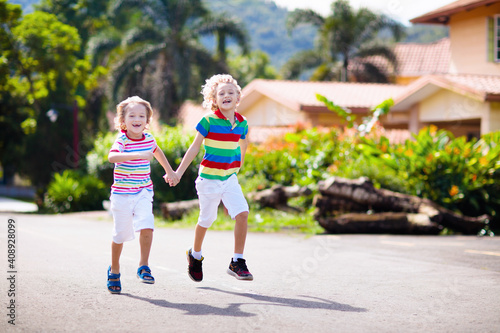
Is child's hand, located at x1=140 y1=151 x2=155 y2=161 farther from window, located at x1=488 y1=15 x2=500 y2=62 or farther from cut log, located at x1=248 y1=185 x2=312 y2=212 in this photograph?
window, located at x1=488 y1=15 x2=500 y2=62

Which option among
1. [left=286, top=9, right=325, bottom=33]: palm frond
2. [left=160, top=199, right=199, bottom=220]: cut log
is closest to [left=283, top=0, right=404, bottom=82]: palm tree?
[left=286, top=9, right=325, bottom=33]: palm frond

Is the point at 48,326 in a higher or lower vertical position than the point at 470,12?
lower

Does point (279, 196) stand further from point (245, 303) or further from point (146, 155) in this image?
point (245, 303)

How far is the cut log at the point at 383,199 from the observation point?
463 inches

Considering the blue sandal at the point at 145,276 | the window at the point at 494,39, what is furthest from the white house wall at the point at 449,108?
the blue sandal at the point at 145,276

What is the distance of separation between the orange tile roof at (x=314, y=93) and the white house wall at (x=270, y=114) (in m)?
0.39

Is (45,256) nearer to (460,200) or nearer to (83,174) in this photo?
(460,200)

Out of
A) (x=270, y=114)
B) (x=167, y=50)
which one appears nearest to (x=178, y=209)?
(x=270, y=114)

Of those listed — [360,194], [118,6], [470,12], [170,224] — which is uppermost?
[118,6]

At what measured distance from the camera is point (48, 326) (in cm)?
461

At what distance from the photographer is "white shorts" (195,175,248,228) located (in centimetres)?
622

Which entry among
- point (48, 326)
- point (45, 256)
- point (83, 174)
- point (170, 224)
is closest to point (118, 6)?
point (83, 174)

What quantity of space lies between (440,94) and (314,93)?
4501mm

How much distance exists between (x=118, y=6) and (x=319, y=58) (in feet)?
40.9
